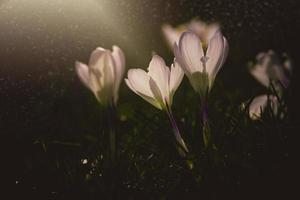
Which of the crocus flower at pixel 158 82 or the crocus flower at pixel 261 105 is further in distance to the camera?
the crocus flower at pixel 261 105

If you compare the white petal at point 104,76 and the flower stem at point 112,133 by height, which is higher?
the white petal at point 104,76

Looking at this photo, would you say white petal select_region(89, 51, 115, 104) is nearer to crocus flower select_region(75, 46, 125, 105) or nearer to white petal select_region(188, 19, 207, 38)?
crocus flower select_region(75, 46, 125, 105)

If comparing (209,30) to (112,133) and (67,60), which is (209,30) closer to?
(67,60)

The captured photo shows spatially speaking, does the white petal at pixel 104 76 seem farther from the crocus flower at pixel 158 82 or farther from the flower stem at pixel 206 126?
the flower stem at pixel 206 126

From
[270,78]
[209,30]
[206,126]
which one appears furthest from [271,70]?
[209,30]

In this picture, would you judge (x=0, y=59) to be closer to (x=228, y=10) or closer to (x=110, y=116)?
(x=110, y=116)

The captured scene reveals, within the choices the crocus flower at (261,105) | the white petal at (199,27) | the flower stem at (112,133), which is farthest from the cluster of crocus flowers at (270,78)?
the white petal at (199,27)
